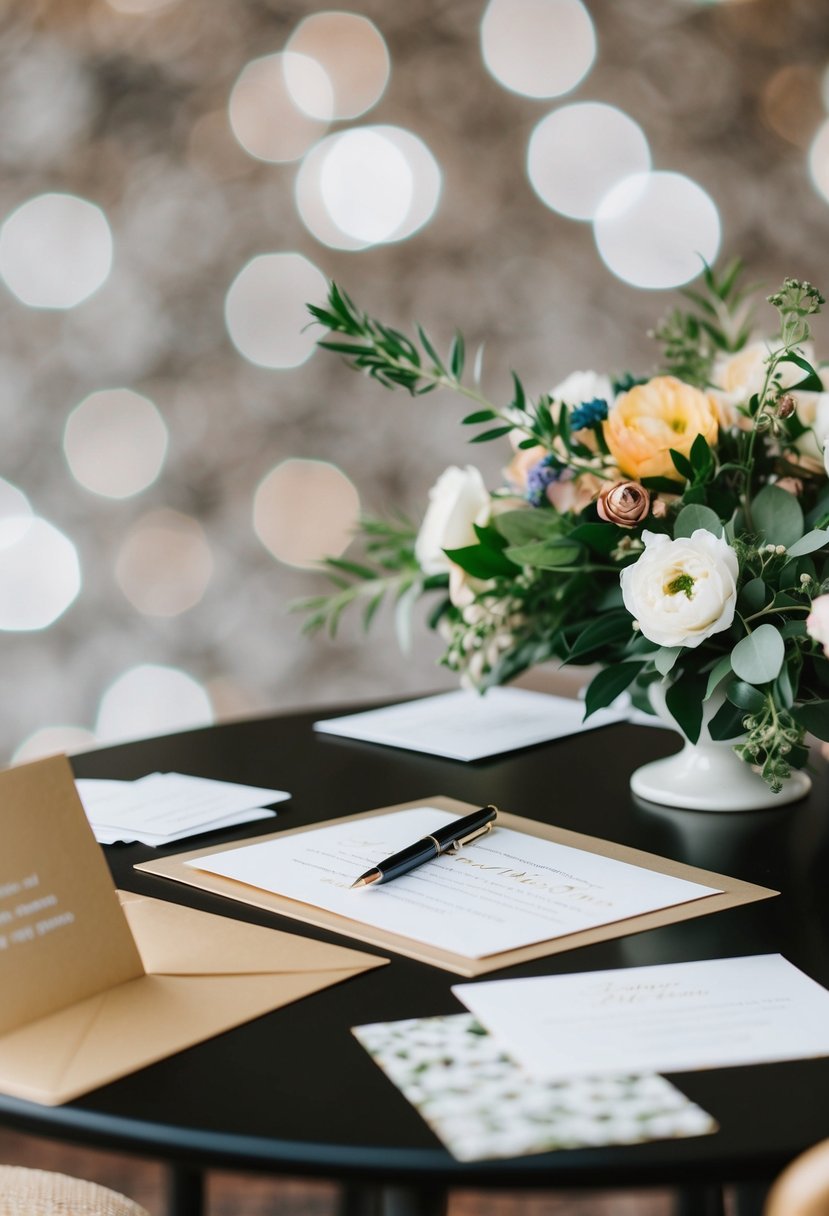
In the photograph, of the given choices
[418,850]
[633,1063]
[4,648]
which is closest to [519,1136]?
[633,1063]

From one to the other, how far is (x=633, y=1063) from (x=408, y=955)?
0.17 meters

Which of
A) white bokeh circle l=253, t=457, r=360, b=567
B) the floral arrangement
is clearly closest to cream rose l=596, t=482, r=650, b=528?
the floral arrangement

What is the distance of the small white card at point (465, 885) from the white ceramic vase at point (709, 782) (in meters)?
0.16

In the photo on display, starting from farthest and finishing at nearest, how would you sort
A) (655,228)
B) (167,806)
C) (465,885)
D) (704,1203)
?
(655,228)
(704,1203)
(167,806)
(465,885)

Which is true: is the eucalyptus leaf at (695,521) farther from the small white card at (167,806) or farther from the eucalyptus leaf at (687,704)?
the small white card at (167,806)

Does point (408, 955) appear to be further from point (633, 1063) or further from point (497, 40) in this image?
point (497, 40)

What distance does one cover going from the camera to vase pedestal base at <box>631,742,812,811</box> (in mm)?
1011

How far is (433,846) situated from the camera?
87 centimetres

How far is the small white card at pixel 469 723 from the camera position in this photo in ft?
4.07

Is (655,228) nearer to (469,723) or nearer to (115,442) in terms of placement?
(115,442)

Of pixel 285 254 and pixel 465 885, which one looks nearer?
pixel 465 885

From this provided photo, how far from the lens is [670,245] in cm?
243

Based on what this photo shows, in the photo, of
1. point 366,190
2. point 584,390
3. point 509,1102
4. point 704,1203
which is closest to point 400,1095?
point 509,1102

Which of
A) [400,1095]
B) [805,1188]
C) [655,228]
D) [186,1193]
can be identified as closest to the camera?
[805,1188]
